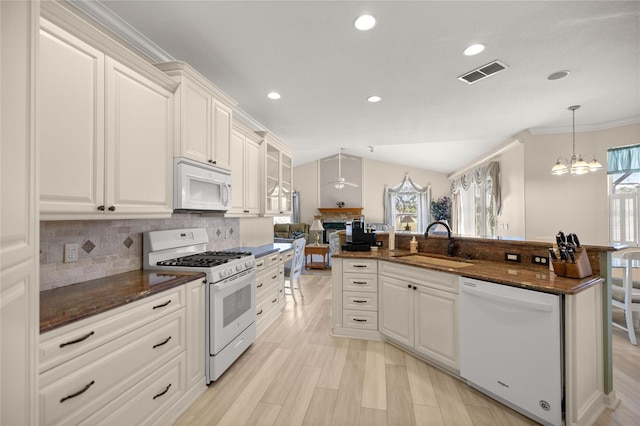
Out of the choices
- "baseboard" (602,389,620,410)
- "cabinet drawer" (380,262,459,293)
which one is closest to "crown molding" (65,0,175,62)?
"cabinet drawer" (380,262,459,293)

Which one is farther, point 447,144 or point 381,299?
point 447,144

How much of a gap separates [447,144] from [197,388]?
21.6 feet

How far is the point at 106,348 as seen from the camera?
1.36 m

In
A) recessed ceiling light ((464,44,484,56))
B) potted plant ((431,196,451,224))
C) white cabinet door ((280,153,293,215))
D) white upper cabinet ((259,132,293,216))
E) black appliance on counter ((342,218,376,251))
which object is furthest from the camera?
potted plant ((431,196,451,224))

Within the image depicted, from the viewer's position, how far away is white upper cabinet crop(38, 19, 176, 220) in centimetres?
138

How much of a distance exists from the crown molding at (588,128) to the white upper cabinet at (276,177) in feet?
13.0

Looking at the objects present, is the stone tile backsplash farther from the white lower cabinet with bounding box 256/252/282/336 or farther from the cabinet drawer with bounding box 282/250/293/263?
the cabinet drawer with bounding box 282/250/293/263

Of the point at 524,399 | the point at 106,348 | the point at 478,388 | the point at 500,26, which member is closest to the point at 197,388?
the point at 106,348

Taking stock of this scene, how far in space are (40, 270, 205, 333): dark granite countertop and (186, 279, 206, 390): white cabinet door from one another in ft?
0.34

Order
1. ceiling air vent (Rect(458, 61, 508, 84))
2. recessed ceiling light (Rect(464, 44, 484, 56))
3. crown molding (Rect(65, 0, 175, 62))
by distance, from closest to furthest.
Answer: crown molding (Rect(65, 0, 175, 62)) → recessed ceiling light (Rect(464, 44, 484, 56)) → ceiling air vent (Rect(458, 61, 508, 84))

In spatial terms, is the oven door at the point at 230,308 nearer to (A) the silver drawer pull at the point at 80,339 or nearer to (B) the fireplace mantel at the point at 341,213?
(A) the silver drawer pull at the point at 80,339

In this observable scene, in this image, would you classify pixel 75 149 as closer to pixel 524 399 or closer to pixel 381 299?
pixel 381 299

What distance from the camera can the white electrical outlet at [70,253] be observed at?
67.4 inches

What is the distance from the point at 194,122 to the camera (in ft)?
7.64
